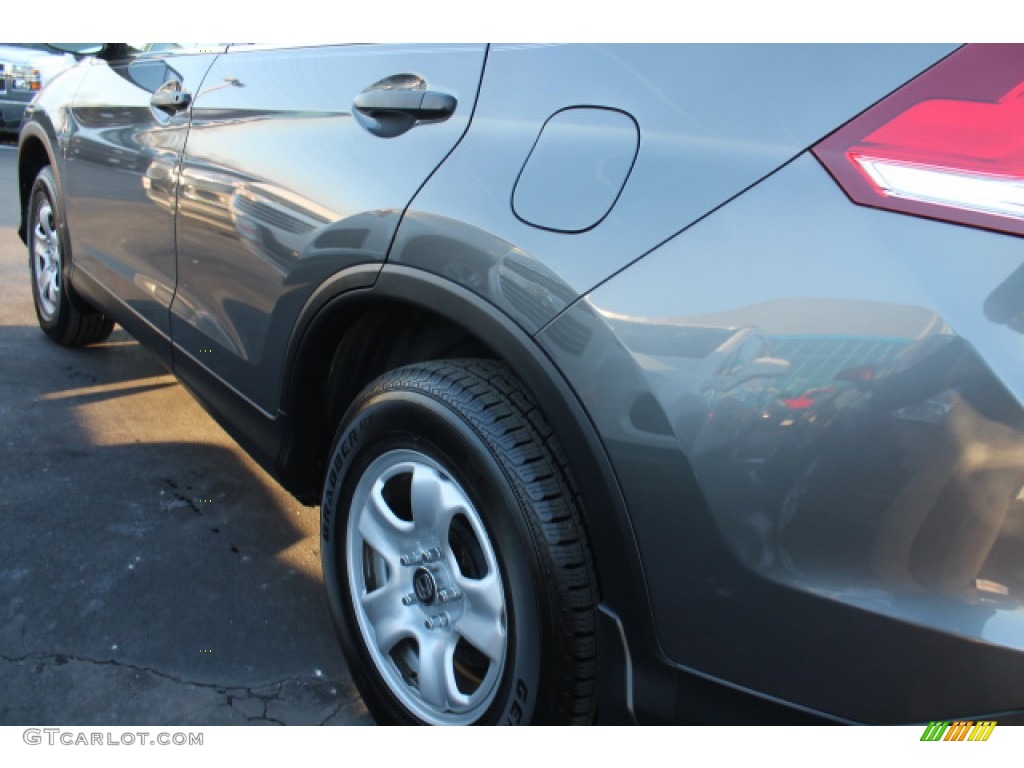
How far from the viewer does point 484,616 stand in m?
1.67

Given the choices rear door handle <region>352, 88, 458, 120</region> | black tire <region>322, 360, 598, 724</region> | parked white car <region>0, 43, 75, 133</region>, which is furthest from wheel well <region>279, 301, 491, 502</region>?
parked white car <region>0, 43, 75, 133</region>

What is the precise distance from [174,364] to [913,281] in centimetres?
238

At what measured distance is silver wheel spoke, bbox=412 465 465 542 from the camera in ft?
5.58

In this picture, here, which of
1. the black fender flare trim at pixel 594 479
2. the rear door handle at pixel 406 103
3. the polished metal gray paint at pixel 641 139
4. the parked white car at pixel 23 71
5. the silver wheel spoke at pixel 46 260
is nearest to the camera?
the polished metal gray paint at pixel 641 139

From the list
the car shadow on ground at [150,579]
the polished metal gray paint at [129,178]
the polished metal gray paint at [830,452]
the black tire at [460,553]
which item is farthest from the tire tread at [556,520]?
the polished metal gray paint at [129,178]

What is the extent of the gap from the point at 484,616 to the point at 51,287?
347cm

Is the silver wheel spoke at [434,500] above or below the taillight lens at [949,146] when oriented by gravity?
below

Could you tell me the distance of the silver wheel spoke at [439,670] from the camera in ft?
5.83

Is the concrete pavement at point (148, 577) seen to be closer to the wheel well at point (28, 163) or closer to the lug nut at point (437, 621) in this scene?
the lug nut at point (437, 621)

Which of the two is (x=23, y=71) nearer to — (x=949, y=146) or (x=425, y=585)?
(x=425, y=585)

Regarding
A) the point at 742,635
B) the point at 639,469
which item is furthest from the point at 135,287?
the point at 742,635

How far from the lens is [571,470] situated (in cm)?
150

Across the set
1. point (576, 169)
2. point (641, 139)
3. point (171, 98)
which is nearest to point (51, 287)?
point (171, 98)
